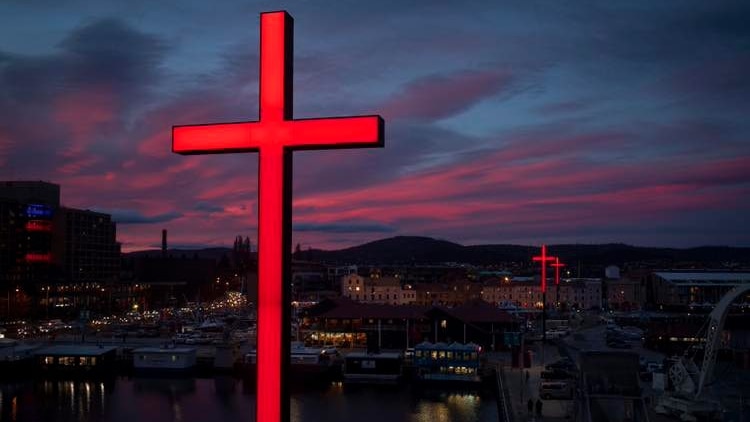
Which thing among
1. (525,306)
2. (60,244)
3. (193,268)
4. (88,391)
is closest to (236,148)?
(88,391)

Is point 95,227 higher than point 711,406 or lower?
higher

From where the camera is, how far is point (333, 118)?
130 inches

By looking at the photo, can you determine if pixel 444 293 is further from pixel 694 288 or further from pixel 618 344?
pixel 618 344

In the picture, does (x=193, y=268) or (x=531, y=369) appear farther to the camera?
(x=193, y=268)

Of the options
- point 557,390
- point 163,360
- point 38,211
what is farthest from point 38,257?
point 557,390

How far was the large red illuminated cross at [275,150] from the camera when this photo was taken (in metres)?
3.29

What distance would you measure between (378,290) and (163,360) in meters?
37.5

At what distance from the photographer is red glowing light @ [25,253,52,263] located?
8419cm

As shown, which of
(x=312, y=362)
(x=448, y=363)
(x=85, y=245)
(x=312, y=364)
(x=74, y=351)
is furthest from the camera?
(x=85, y=245)

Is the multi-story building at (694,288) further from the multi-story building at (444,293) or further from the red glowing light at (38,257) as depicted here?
the red glowing light at (38,257)

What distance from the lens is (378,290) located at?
73500 millimetres

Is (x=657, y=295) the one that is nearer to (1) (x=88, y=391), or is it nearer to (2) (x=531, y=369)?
(2) (x=531, y=369)

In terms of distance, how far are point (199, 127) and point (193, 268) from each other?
108781 mm

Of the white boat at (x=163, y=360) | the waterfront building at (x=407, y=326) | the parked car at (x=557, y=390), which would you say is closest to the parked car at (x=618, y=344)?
the waterfront building at (x=407, y=326)
